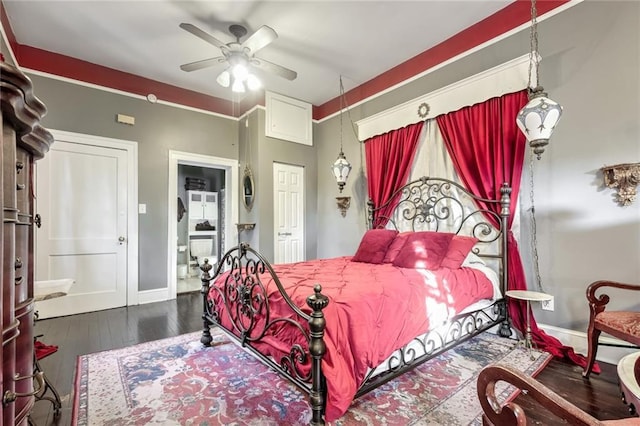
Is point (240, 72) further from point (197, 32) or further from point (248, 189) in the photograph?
point (248, 189)

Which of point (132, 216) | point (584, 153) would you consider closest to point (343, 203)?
point (584, 153)

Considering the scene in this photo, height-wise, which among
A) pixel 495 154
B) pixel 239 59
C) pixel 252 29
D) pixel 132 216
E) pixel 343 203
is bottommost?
pixel 132 216

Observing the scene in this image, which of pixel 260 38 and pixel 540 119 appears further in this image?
pixel 260 38

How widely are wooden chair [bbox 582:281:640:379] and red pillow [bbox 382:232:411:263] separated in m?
1.53

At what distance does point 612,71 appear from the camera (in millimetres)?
2305

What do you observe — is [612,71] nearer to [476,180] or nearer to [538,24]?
[538,24]

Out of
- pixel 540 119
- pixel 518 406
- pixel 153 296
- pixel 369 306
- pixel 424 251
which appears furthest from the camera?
pixel 153 296

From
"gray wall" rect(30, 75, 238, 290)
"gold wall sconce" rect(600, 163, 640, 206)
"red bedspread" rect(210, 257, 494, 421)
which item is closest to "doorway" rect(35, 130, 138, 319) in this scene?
"gray wall" rect(30, 75, 238, 290)

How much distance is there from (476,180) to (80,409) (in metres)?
3.77

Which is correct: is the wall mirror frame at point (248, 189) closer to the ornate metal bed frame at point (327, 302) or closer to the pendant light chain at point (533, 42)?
the ornate metal bed frame at point (327, 302)

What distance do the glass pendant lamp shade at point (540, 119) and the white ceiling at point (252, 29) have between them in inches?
50.8

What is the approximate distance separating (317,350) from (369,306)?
46 centimetres

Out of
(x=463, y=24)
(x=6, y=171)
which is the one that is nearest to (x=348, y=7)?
(x=463, y=24)

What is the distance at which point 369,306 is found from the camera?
1.77 m
